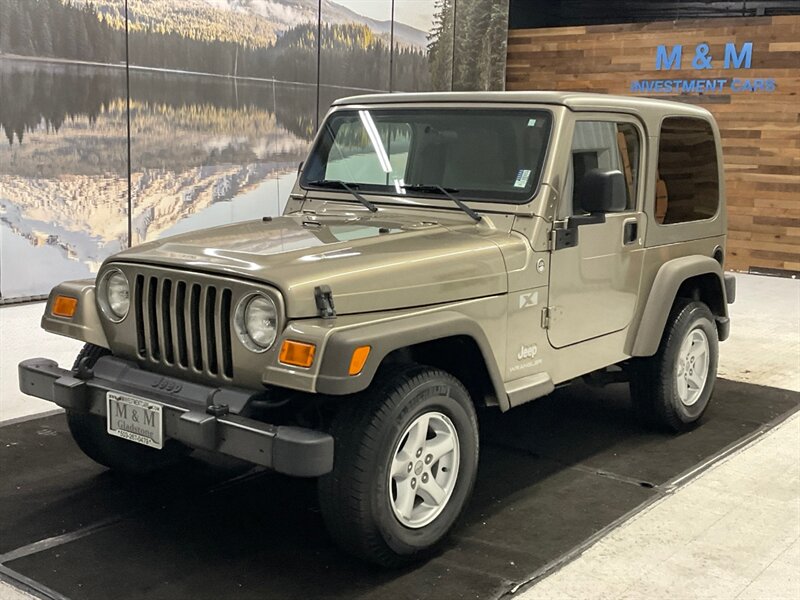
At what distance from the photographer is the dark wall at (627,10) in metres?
16.0

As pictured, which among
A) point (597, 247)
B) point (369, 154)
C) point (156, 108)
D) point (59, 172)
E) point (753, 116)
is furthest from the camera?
point (753, 116)

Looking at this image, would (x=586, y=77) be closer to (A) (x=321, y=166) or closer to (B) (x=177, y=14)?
(B) (x=177, y=14)

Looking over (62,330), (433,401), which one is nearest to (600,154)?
(433,401)

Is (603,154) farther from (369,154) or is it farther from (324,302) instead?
(324,302)

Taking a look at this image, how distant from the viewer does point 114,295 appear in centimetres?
357

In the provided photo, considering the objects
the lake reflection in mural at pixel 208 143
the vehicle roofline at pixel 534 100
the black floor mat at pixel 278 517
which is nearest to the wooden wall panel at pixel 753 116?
the lake reflection in mural at pixel 208 143

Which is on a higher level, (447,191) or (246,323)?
(447,191)

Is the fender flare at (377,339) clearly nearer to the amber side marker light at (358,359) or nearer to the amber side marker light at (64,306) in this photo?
the amber side marker light at (358,359)

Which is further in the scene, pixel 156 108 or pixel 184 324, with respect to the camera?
pixel 156 108

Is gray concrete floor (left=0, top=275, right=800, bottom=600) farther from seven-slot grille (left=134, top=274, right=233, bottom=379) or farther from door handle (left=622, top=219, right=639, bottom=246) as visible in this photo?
door handle (left=622, top=219, right=639, bottom=246)

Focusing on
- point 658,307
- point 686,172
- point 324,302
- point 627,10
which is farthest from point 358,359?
point 627,10

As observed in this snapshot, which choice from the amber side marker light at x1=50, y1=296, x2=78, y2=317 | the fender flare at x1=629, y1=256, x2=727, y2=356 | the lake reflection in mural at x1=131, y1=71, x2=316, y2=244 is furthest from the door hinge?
the lake reflection in mural at x1=131, y1=71, x2=316, y2=244

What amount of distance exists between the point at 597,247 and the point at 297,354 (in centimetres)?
182

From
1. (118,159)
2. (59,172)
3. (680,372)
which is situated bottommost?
(680,372)
